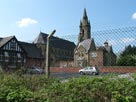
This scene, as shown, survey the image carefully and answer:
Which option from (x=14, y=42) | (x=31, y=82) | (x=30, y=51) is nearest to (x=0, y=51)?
(x=14, y=42)

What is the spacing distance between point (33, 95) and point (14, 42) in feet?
192

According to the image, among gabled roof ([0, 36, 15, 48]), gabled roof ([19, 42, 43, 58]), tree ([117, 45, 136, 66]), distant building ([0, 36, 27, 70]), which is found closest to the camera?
tree ([117, 45, 136, 66])

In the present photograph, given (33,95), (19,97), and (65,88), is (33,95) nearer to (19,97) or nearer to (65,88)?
(19,97)

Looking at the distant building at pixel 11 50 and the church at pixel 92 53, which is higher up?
the distant building at pixel 11 50

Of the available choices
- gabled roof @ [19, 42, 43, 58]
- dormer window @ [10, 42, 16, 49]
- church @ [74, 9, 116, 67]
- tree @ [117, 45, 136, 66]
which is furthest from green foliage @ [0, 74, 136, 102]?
gabled roof @ [19, 42, 43, 58]

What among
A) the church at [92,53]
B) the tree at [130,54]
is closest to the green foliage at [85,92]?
the church at [92,53]

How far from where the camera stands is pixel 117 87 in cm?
500

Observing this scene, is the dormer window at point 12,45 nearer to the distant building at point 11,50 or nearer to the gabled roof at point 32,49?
the distant building at point 11,50

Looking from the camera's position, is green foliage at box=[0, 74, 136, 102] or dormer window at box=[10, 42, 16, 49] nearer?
green foliage at box=[0, 74, 136, 102]

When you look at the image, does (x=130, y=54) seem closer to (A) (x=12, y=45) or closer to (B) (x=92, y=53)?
(A) (x=12, y=45)

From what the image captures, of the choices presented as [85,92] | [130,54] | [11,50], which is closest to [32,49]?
[11,50]

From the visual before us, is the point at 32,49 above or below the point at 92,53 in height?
above

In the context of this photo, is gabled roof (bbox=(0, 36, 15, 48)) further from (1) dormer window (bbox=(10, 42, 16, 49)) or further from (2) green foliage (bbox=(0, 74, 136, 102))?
(2) green foliage (bbox=(0, 74, 136, 102))

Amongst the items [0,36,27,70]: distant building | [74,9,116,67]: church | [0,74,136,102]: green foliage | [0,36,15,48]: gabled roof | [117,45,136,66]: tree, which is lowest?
[0,74,136,102]: green foliage
